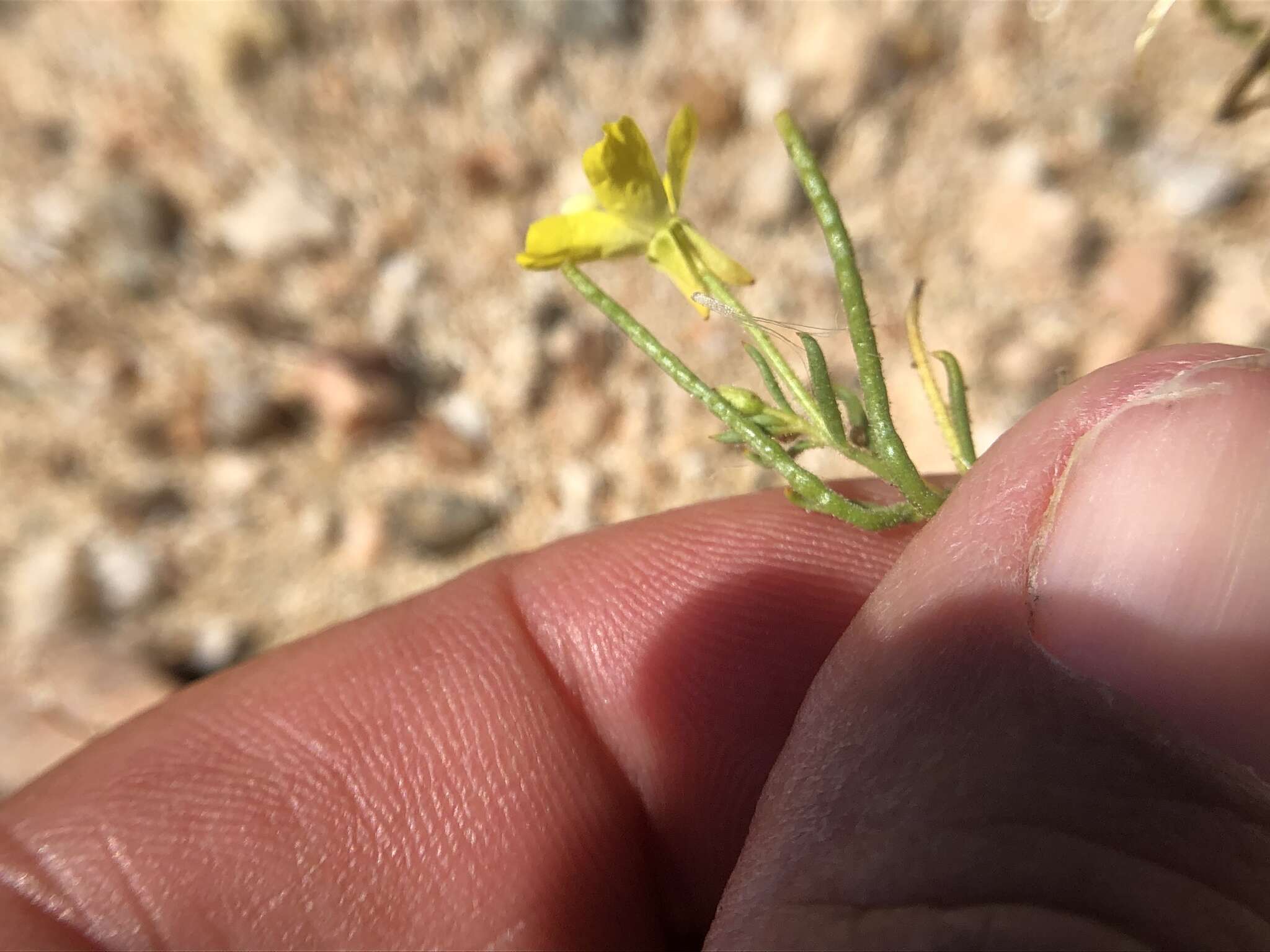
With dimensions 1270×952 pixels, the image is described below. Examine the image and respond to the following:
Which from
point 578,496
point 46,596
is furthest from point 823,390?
point 46,596


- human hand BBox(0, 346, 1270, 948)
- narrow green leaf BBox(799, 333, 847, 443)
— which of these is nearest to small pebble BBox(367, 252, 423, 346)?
human hand BBox(0, 346, 1270, 948)

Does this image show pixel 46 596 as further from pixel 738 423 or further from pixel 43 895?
pixel 738 423

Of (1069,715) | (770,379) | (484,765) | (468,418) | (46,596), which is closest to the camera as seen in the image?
(1069,715)

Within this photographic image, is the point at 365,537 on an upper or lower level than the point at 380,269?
lower

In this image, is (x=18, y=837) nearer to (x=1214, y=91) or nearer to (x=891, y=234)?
(x=891, y=234)

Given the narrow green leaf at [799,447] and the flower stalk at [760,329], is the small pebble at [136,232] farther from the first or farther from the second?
the narrow green leaf at [799,447]

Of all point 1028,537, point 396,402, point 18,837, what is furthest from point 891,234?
point 18,837
